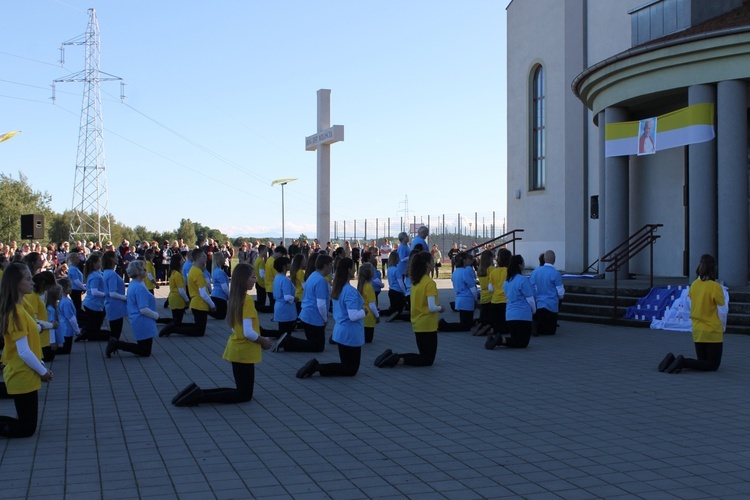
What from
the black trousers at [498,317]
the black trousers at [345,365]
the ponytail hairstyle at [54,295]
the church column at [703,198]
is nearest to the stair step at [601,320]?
the church column at [703,198]

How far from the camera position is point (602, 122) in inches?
767

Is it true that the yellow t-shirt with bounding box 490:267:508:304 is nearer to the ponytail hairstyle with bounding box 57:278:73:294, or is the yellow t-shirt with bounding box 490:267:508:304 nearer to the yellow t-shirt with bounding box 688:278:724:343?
the yellow t-shirt with bounding box 688:278:724:343

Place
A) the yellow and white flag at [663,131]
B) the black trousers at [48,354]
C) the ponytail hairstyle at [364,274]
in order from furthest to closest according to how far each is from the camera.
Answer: the yellow and white flag at [663,131], the ponytail hairstyle at [364,274], the black trousers at [48,354]

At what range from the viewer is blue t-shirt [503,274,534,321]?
41.8ft

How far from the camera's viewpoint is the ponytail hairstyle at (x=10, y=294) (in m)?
6.90

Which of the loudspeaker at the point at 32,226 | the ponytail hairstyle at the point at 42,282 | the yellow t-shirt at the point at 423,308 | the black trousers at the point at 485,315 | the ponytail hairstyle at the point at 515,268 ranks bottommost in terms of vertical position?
the black trousers at the point at 485,315

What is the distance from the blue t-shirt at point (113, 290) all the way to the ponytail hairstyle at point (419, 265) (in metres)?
5.63

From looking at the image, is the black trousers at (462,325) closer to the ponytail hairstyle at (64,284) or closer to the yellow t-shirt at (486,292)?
the yellow t-shirt at (486,292)

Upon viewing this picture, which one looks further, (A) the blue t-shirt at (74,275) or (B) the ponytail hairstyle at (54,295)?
(A) the blue t-shirt at (74,275)

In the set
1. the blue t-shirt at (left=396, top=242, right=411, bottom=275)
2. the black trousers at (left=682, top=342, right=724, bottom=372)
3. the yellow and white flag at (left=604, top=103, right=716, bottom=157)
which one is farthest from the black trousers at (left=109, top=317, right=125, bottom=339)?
the yellow and white flag at (left=604, top=103, right=716, bottom=157)

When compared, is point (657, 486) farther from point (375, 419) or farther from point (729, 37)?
point (729, 37)

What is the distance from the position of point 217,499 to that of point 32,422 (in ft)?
9.09

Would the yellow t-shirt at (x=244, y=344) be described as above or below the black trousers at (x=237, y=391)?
above

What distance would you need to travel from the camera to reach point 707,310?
10.1 meters
